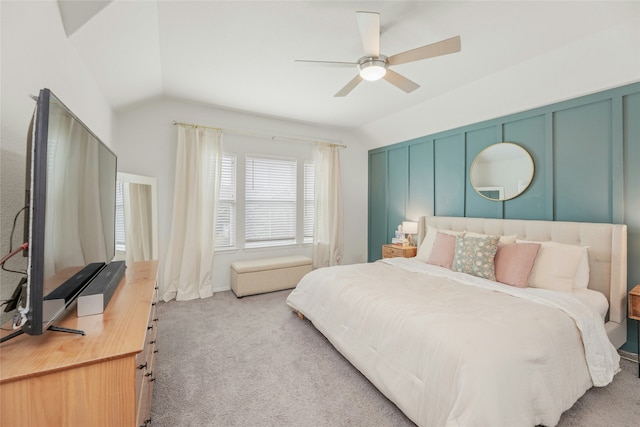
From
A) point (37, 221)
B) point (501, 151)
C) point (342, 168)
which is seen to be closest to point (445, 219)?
point (501, 151)

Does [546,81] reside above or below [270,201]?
above

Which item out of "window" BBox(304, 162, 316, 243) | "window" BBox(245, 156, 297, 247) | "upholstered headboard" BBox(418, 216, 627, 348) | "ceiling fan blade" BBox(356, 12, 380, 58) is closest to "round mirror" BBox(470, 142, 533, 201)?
"upholstered headboard" BBox(418, 216, 627, 348)

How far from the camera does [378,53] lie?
208cm

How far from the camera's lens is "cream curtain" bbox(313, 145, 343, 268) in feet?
15.9

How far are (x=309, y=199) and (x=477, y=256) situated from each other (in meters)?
2.93

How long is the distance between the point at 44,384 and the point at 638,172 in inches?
160

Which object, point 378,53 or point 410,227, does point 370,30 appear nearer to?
point 378,53

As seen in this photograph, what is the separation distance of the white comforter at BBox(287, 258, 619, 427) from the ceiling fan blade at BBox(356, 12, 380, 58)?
1.93 metres

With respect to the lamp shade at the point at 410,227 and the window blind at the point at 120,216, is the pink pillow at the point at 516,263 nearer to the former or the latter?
the lamp shade at the point at 410,227

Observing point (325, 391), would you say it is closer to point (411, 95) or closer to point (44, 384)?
point (44, 384)

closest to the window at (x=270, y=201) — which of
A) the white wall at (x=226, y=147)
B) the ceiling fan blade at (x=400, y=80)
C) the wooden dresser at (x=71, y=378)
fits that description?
the white wall at (x=226, y=147)

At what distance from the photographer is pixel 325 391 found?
1943 millimetres

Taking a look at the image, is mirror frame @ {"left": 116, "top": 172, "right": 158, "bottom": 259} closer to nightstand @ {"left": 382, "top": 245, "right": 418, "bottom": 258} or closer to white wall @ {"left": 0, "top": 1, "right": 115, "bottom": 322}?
white wall @ {"left": 0, "top": 1, "right": 115, "bottom": 322}

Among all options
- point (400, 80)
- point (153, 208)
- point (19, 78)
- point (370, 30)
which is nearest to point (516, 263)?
point (400, 80)
